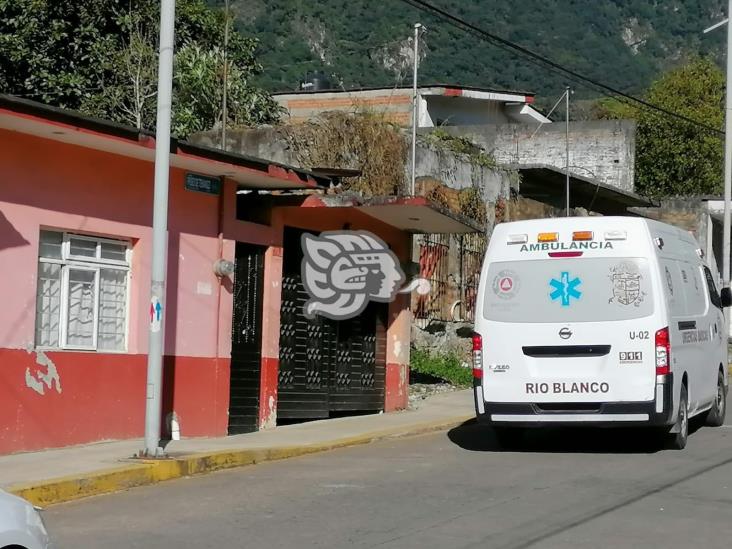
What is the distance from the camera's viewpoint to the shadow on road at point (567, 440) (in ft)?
48.2

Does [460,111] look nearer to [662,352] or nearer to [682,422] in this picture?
[682,422]

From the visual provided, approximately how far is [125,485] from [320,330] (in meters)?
6.43

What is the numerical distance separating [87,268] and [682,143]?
138ft

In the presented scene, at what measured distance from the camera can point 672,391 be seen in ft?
44.8

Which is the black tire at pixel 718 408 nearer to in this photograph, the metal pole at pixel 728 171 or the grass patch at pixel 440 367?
the grass patch at pixel 440 367

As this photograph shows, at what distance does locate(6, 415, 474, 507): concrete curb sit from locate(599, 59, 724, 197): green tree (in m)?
39.4

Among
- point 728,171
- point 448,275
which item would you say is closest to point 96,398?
point 448,275

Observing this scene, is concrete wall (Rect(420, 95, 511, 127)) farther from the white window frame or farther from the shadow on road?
the white window frame

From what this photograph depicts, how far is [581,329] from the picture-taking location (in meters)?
13.7

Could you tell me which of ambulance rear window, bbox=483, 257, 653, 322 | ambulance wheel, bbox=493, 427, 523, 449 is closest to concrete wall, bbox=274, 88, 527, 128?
ambulance wheel, bbox=493, 427, 523, 449

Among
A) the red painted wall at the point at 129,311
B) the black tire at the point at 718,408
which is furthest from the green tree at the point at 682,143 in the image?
the red painted wall at the point at 129,311

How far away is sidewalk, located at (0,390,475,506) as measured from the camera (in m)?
11.3

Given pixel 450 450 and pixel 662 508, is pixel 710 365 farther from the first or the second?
pixel 662 508

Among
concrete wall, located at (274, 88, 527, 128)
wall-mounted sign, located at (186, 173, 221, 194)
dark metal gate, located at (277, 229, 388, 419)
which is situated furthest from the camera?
concrete wall, located at (274, 88, 527, 128)
